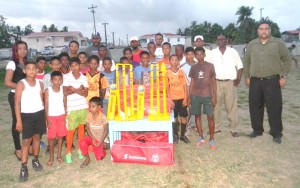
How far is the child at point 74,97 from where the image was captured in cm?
482

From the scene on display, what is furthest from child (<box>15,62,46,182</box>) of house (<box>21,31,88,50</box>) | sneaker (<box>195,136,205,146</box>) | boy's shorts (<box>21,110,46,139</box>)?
house (<box>21,31,88,50</box>)

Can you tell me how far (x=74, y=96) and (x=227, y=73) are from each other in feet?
9.26

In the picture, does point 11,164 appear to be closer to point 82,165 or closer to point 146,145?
point 82,165

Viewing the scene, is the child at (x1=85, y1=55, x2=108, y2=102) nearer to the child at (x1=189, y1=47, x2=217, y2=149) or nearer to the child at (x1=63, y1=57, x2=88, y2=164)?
the child at (x1=63, y1=57, x2=88, y2=164)

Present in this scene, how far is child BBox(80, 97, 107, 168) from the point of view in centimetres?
471

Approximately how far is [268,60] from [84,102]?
321 centimetres

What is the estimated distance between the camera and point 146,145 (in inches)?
179

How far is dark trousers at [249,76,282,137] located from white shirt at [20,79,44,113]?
370 centimetres

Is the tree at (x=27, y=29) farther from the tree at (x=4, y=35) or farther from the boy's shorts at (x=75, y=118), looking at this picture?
the boy's shorts at (x=75, y=118)

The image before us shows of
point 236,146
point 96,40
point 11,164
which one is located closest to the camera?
point 11,164

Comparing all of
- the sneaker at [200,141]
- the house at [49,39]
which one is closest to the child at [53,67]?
the sneaker at [200,141]

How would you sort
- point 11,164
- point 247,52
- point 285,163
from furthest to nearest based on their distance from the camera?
point 247,52 < point 11,164 < point 285,163

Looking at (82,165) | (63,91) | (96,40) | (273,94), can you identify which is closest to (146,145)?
(82,165)

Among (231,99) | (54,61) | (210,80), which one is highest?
(54,61)
